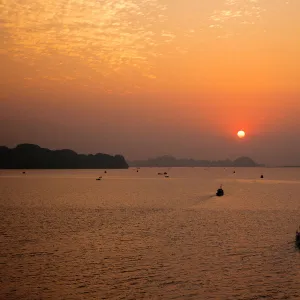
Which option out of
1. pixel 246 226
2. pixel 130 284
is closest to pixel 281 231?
pixel 246 226

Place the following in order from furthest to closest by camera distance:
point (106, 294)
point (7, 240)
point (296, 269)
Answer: point (7, 240) < point (296, 269) < point (106, 294)

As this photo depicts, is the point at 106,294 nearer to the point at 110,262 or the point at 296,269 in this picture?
the point at 110,262

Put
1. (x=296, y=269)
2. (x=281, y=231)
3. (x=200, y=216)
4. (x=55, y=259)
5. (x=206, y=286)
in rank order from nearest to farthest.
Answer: (x=206, y=286)
(x=296, y=269)
(x=55, y=259)
(x=281, y=231)
(x=200, y=216)

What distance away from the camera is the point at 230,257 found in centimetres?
4731

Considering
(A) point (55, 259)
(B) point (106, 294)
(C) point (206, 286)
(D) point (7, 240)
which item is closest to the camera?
(B) point (106, 294)

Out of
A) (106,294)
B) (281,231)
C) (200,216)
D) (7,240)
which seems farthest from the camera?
(200,216)

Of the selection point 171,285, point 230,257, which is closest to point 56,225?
point 230,257

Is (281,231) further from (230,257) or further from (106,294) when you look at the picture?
(106,294)

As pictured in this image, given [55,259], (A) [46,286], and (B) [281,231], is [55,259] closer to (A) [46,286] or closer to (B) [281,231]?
(A) [46,286]

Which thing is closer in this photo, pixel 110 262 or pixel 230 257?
pixel 110 262

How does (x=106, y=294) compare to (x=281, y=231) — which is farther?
(x=281, y=231)

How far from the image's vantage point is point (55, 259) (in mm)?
45375

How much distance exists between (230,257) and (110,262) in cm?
1318

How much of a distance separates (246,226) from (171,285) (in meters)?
40.7
